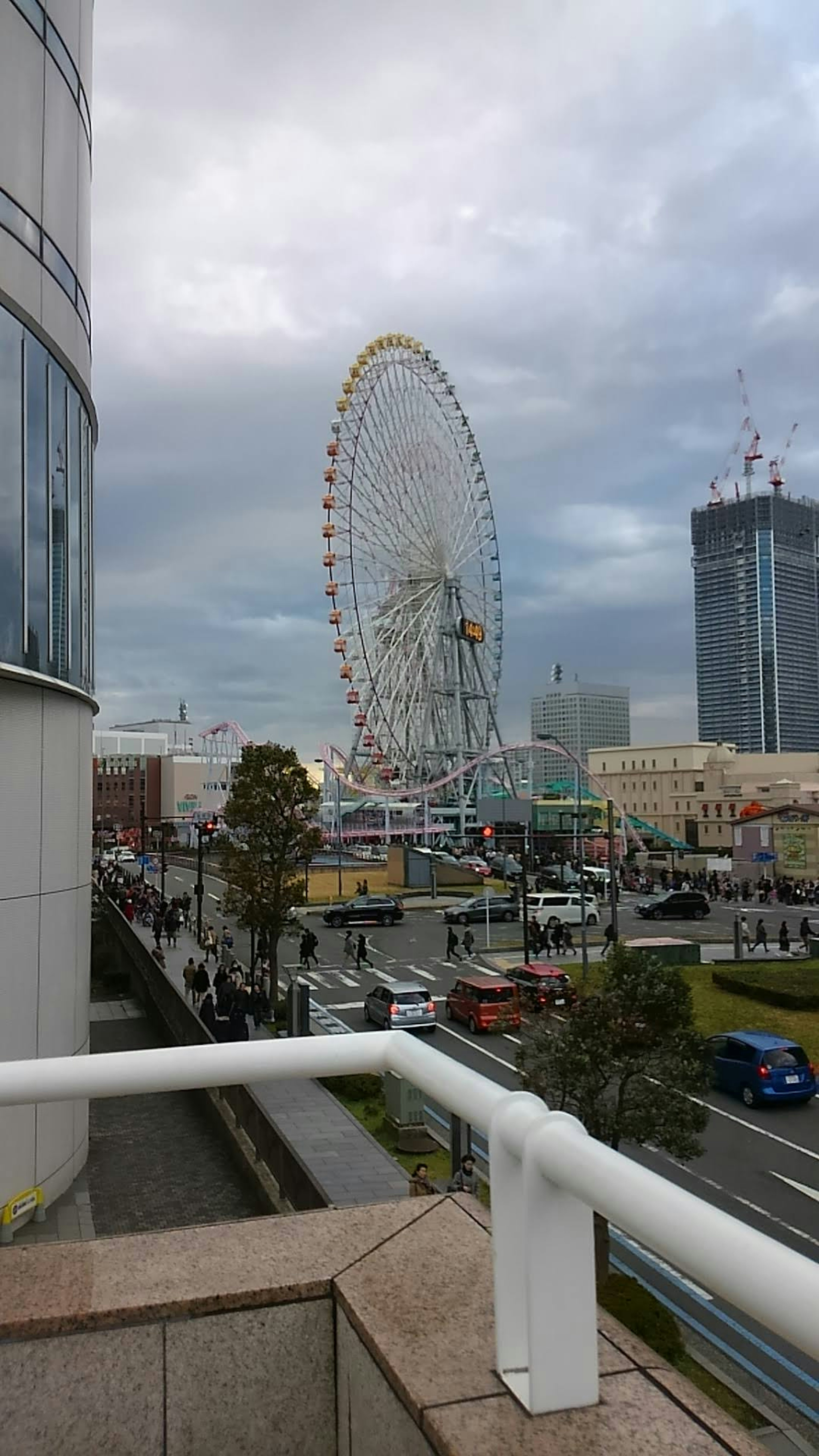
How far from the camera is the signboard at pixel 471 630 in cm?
8931

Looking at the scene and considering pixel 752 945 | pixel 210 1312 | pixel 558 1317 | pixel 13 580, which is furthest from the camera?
pixel 752 945

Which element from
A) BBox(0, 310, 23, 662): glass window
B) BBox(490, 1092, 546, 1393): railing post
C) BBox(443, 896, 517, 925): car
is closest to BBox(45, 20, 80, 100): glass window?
BBox(0, 310, 23, 662): glass window

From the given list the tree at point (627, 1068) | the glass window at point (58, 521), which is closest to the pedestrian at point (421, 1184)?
the tree at point (627, 1068)

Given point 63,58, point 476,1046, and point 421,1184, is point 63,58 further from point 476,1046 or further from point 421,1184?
point 476,1046

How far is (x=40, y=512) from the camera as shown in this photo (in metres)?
12.2

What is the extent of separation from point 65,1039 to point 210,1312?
11.2 meters

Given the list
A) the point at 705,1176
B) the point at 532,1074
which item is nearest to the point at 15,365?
the point at 532,1074

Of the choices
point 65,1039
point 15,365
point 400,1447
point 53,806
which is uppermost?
point 15,365

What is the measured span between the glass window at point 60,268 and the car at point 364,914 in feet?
129

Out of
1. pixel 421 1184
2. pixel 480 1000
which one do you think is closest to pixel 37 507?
pixel 421 1184

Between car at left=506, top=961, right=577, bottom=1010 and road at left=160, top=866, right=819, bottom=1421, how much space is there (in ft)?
3.78

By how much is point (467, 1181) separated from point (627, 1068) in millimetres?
10140

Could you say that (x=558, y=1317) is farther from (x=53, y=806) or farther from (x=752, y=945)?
(x=752, y=945)

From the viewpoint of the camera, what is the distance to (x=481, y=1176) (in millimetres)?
2607
